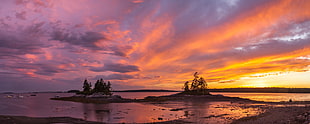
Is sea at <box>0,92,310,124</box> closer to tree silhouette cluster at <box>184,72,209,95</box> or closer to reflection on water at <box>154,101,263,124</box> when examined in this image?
reflection on water at <box>154,101,263,124</box>

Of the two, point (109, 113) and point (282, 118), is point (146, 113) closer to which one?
point (109, 113)

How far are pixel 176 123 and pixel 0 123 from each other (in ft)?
76.5

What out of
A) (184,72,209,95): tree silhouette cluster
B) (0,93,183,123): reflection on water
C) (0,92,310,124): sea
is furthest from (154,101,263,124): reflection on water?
(184,72,209,95): tree silhouette cluster

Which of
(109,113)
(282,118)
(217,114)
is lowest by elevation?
(109,113)

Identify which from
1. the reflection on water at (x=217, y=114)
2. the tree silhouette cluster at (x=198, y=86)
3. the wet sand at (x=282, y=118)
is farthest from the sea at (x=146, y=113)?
the tree silhouette cluster at (x=198, y=86)

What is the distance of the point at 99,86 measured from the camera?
402ft

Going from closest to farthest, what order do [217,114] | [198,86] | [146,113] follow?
[217,114], [146,113], [198,86]

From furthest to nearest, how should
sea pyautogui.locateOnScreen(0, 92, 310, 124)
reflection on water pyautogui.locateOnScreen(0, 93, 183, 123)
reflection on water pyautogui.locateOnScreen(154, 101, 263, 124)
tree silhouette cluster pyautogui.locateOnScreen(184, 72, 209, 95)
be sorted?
tree silhouette cluster pyautogui.locateOnScreen(184, 72, 209, 95) < reflection on water pyautogui.locateOnScreen(0, 93, 183, 123) < sea pyautogui.locateOnScreen(0, 92, 310, 124) < reflection on water pyautogui.locateOnScreen(154, 101, 263, 124)

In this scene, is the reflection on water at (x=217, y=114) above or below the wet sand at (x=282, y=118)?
below

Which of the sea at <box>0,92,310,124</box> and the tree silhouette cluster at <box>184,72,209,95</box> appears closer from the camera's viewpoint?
the sea at <box>0,92,310,124</box>

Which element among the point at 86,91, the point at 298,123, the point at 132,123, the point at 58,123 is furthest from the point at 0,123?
the point at 86,91

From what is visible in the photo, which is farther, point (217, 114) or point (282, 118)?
point (217, 114)

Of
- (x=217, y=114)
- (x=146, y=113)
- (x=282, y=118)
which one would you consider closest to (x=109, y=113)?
(x=146, y=113)

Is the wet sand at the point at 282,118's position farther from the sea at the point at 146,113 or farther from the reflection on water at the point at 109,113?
the reflection on water at the point at 109,113
